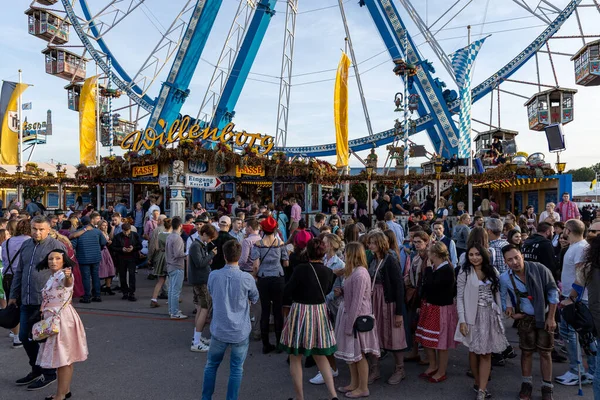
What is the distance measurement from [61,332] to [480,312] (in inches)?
158

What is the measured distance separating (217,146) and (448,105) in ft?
56.2

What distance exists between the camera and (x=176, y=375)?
16.0 ft

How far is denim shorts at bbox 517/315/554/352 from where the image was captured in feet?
13.7

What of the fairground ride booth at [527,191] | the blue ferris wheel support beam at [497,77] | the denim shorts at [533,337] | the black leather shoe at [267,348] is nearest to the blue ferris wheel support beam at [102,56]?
the blue ferris wheel support beam at [497,77]

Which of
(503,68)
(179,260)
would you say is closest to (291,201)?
(179,260)

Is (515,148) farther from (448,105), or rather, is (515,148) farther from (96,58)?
(96,58)

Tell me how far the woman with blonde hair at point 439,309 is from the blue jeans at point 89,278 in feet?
21.4

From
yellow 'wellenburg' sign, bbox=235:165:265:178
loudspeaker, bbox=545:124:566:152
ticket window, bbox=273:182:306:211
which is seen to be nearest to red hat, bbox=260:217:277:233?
yellow 'wellenburg' sign, bbox=235:165:265:178

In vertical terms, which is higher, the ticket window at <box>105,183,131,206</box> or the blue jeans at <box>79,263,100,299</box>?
the ticket window at <box>105,183,131,206</box>

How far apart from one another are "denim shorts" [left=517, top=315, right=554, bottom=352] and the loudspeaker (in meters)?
14.6

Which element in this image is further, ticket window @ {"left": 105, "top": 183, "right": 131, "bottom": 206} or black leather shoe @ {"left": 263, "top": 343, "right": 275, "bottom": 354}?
ticket window @ {"left": 105, "top": 183, "right": 131, "bottom": 206}

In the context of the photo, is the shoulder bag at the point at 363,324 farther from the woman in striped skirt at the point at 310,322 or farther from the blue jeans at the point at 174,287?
the blue jeans at the point at 174,287

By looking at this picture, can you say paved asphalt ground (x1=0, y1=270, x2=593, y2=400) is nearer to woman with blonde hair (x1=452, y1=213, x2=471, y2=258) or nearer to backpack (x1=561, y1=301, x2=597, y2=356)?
backpack (x1=561, y1=301, x2=597, y2=356)

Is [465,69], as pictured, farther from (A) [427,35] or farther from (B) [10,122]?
(B) [10,122]
